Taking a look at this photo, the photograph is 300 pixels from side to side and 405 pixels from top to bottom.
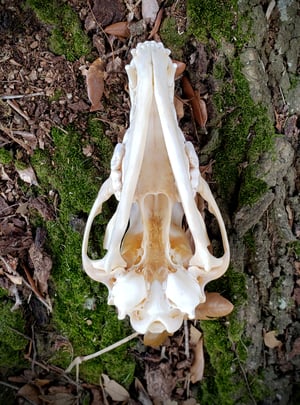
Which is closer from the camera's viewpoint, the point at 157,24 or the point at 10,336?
the point at 157,24

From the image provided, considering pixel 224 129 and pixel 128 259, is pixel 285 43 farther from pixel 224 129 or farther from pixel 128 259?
pixel 128 259

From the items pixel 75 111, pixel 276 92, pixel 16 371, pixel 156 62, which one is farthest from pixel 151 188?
pixel 16 371

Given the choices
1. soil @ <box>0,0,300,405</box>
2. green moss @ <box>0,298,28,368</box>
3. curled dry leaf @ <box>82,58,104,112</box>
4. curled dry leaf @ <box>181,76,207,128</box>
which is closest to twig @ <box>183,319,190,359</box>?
soil @ <box>0,0,300,405</box>

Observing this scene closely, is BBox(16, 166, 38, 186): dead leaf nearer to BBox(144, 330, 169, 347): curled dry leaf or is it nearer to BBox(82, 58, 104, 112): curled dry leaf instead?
BBox(82, 58, 104, 112): curled dry leaf

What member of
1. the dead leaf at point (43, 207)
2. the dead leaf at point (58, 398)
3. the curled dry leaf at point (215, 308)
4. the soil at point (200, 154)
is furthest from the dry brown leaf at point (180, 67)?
the dead leaf at point (58, 398)

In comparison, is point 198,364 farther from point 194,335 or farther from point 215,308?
point 215,308

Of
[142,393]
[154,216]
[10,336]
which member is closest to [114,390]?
[142,393]

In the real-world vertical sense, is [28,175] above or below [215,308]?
above

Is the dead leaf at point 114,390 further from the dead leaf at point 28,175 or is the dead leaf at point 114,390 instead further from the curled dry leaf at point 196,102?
the curled dry leaf at point 196,102
